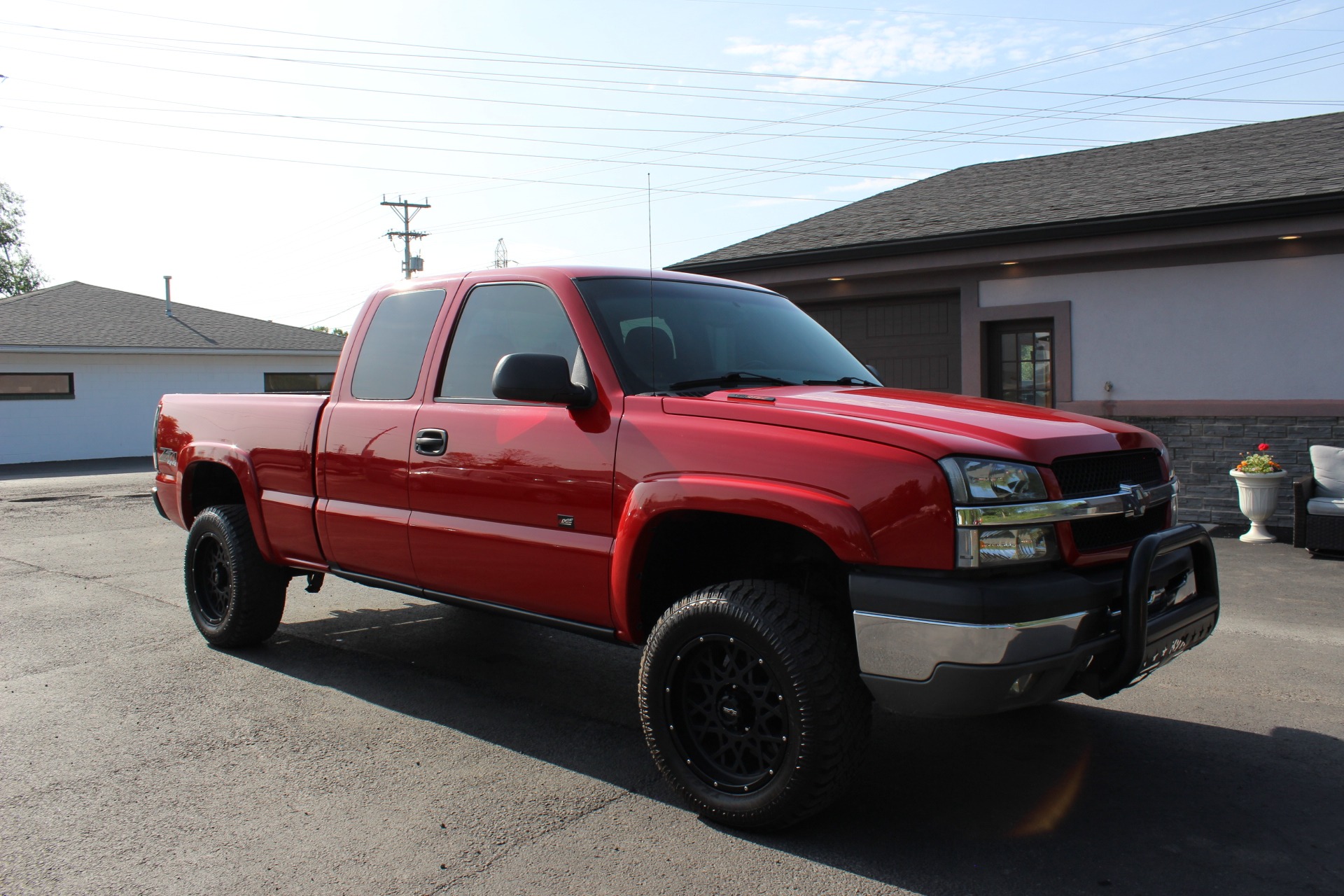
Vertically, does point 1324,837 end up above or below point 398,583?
below

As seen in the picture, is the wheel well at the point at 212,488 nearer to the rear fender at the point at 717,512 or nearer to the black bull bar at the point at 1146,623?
the rear fender at the point at 717,512

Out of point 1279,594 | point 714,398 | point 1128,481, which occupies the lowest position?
point 1279,594

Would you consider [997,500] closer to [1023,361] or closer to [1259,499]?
[1259,499]

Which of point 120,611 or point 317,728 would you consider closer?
point 317,728

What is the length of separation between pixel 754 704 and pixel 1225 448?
924 centimetres

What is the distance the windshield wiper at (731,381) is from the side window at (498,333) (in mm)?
485

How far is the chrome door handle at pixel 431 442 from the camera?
442 cm

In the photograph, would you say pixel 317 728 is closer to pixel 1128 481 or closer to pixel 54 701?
pixel 54 701

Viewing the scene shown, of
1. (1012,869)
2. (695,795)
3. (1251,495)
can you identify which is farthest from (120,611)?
(1251,495)

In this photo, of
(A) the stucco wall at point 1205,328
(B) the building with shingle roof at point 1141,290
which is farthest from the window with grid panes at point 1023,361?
(A) the stucco wall at point 1205,328

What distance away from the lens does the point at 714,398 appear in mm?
3723

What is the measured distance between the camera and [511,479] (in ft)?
13.5

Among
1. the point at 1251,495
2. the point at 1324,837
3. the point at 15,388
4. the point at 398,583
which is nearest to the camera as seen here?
the point at 1324,837

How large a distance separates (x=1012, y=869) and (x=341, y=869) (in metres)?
2.14
